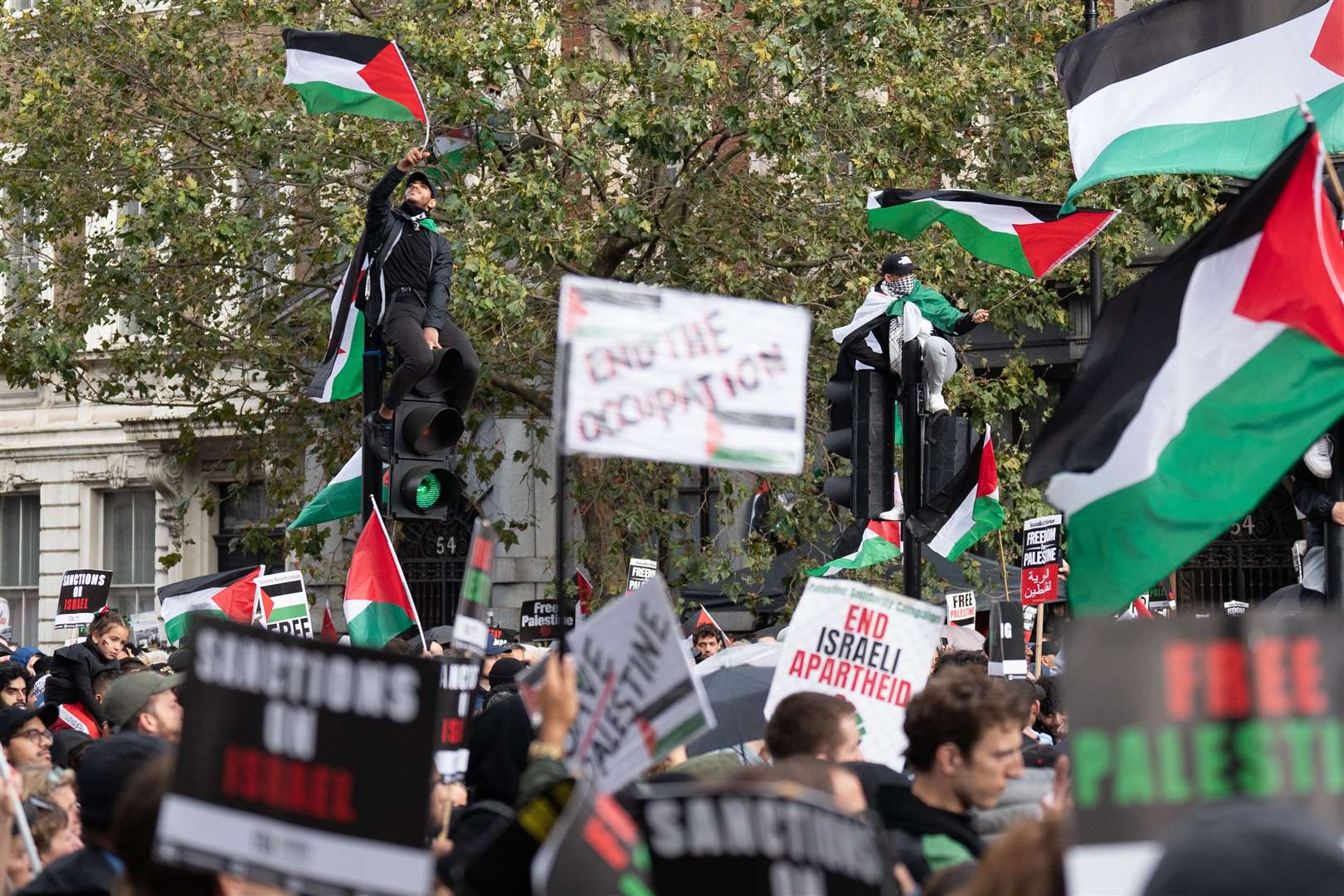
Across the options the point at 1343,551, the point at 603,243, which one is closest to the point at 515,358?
the point at 603,243

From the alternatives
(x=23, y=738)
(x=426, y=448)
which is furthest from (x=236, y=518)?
(x=23, y=738)

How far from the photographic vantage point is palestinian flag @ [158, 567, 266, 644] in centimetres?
1452

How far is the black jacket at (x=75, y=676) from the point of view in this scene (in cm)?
1150

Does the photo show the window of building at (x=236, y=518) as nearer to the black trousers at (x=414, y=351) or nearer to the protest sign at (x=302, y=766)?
the black trousers at (x=414, y=351)

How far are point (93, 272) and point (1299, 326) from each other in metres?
15.8

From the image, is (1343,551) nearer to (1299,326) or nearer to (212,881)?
(1299,326)

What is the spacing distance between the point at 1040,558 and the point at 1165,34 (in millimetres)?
5950

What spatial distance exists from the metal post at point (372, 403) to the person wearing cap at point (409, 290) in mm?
78

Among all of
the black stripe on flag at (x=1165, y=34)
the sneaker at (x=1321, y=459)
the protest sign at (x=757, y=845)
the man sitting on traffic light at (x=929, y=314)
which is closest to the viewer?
the protest sign at (x=757, y=845)

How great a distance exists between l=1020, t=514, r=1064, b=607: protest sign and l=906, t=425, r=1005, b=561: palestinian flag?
45.3 inches

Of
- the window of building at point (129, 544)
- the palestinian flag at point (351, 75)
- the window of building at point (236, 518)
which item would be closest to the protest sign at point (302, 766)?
the palestinian flag at point (351, 75)

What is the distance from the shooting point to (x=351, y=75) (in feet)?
38.8

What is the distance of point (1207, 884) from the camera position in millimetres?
2525

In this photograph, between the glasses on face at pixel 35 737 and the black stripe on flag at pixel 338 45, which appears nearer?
the glasses on face at pixel 35 737
